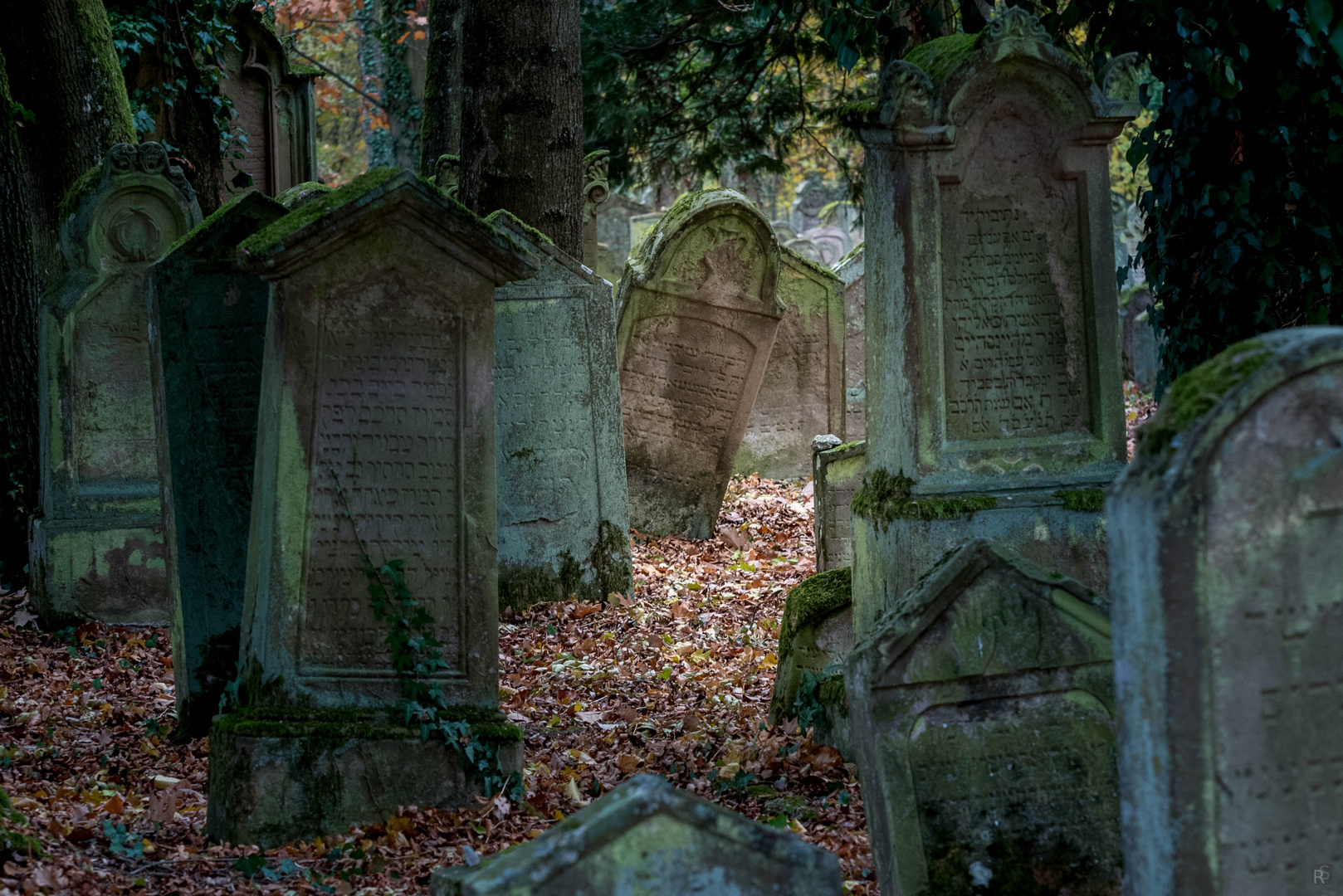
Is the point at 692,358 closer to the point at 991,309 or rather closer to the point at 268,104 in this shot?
the point at 991,309

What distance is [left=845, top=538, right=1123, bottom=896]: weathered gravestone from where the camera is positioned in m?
3.66

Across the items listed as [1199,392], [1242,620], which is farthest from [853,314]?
[1242,620]

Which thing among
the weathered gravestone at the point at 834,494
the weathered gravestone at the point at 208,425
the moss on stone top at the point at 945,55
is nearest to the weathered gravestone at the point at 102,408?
the weathered gravestone at the point at 208,425

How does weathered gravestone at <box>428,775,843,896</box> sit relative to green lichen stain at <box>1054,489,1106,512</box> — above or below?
below

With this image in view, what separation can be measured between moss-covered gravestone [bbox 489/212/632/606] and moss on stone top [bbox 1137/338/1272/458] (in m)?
5.31

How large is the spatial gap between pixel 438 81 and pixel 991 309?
827cm

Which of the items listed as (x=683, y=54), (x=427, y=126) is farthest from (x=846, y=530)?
(x=683, y=54)

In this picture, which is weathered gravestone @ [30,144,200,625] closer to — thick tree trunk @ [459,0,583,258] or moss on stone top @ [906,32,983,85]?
thick tree trunk @ [459,0,583,258]

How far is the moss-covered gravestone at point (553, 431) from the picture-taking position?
7.82 m

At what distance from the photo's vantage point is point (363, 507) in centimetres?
471

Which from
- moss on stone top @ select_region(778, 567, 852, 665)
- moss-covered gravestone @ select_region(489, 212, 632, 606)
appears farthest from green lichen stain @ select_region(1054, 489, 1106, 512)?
moss-covered gravestone @ select_region(489, 212, 632, 606)

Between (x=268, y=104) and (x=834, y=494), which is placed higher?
(x=268, y=104)

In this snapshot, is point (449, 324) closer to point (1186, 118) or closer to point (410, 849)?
point (410, 849)

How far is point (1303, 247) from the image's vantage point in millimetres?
6730
